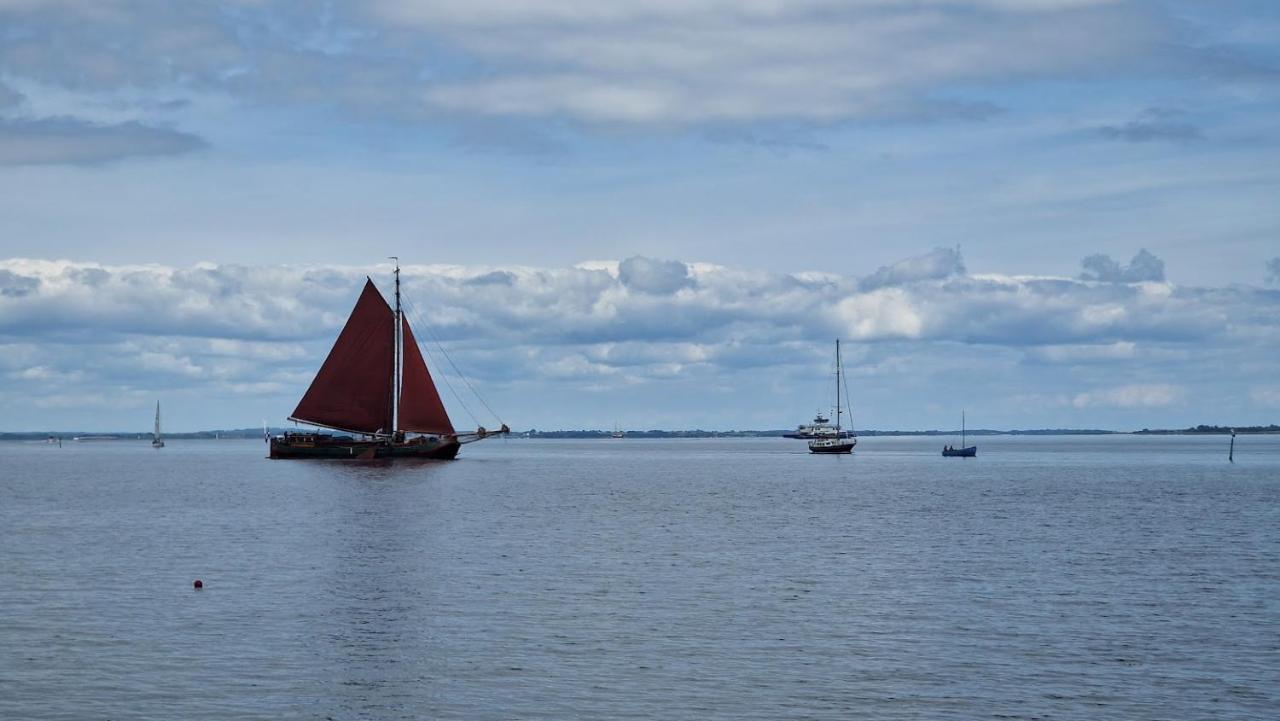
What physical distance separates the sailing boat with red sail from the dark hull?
15 centimetres

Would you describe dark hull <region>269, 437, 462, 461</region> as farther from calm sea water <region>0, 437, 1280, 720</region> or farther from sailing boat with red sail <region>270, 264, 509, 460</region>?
calm sea water <region>0, 437, 1280, 720</region>

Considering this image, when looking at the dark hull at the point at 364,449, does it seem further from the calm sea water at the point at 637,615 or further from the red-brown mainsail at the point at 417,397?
the calm sea water at the point at 637,615

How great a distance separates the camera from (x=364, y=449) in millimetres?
146250

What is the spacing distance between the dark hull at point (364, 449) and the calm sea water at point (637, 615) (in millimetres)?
62752

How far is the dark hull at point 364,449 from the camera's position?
146 m

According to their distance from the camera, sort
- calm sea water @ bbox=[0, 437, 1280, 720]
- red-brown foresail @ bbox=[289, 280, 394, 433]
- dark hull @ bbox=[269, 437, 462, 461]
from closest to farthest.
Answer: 1. calm sea water @ bbox=[0, 437, 1280, 720]
2. red-brown foresail @ bbox=[289, 280, 394, 433]
3. dark hull @ bbox=[269, 437, 462, 461]

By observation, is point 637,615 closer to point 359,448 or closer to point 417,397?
point 417,397

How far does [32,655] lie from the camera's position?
33.8 m

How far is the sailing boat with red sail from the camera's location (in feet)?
458

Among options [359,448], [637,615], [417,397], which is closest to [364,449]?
[359,448]

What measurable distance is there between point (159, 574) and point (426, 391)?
92420 millimetres

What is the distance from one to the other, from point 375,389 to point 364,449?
810 cm

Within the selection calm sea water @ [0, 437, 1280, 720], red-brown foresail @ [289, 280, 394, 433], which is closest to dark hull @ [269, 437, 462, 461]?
red-brown foresail @ [289, 280, 394, 433]

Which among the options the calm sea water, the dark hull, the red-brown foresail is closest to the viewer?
the calm sea water
